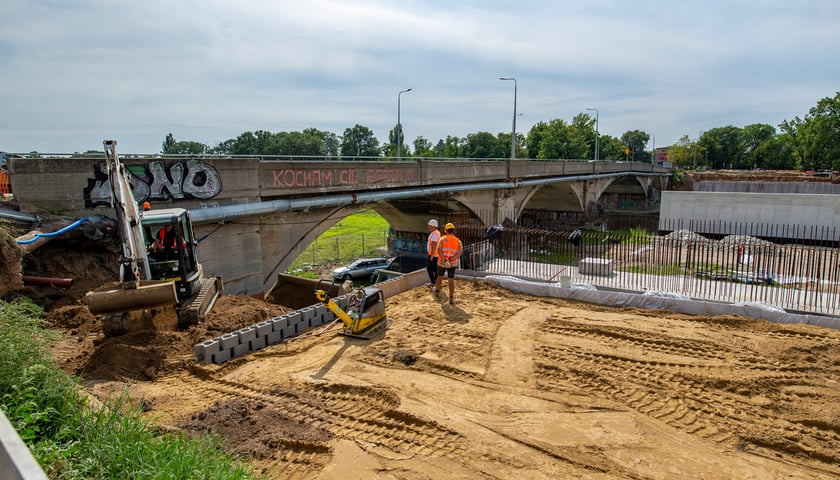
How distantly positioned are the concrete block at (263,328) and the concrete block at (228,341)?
0.48 m

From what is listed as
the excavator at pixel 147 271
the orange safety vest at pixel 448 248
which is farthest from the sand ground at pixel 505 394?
the orange safety vest at pixel 448 248

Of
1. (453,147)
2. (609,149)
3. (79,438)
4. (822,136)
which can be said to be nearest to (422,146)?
(453,147)

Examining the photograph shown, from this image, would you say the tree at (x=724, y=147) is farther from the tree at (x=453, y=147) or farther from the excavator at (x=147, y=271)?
the excavator at (x=147, y=271)

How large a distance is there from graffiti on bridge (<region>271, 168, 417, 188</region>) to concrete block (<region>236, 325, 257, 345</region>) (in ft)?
19.1

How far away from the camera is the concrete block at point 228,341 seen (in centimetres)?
818

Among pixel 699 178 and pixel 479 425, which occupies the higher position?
pixel 699 178

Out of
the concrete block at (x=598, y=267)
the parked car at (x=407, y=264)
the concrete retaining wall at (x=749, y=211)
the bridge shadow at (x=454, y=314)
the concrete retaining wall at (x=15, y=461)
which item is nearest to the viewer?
the concrete retaining wall at (x=15, y=461)

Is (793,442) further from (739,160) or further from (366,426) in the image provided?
(739,160)

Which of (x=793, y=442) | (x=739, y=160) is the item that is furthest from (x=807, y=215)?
(x=739, y=160)

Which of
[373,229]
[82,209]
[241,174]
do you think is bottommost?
[373,229]

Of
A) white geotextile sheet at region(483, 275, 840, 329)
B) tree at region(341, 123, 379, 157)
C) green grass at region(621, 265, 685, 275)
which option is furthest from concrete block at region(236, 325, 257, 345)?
tree at region(341, 123, 379, 157)

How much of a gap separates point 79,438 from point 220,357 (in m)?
3.95

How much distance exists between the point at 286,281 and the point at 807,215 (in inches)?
1508

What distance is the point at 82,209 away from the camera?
10383 mm
